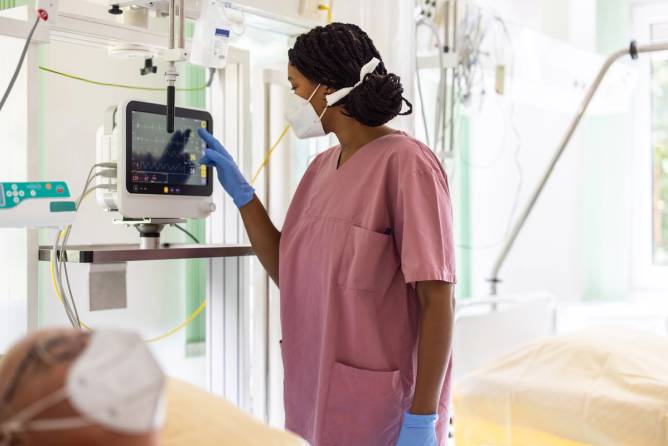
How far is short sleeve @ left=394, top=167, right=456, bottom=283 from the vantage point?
1598 mm

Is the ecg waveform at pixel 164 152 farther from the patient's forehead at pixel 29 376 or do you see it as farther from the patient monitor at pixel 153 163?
the patient's forehead at pixel 29 376

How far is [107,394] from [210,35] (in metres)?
1.33

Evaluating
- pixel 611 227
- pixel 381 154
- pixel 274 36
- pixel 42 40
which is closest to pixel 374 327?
pixel 381 154

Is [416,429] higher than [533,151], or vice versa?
[533,151]

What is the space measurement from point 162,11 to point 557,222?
311 cm

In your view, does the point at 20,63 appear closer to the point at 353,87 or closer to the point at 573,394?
the point at 353,87

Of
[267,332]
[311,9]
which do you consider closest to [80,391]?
[267,332]

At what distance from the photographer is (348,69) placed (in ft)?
5.67

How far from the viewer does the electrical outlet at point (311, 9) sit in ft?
7.61

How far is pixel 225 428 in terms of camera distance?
3.33ft

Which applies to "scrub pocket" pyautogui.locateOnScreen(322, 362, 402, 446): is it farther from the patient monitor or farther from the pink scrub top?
the patient monitor

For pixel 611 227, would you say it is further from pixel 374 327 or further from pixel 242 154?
pixel 374 327

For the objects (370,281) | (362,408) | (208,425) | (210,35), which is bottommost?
(362,408)

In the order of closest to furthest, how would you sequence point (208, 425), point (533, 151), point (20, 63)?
point (208, 425) < point (20, 63) < point (533, 151)
